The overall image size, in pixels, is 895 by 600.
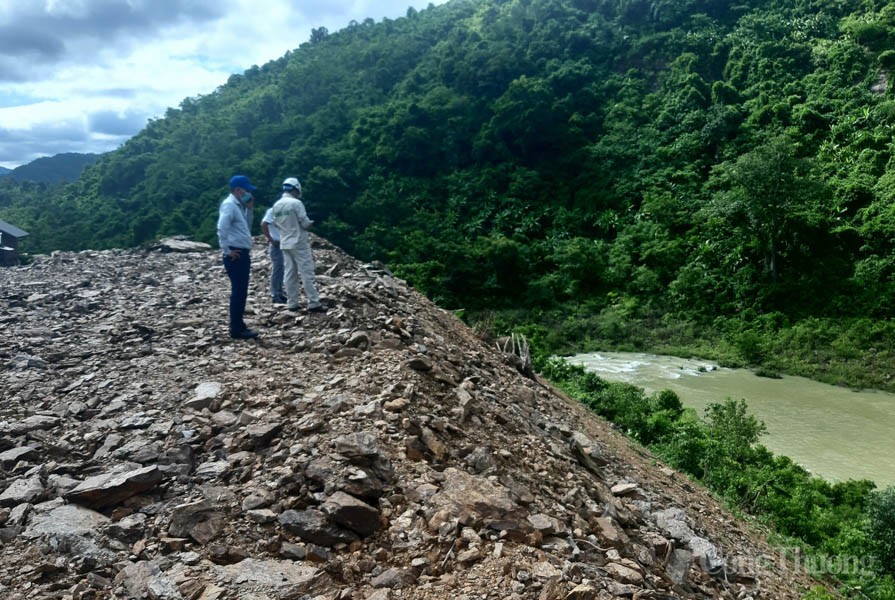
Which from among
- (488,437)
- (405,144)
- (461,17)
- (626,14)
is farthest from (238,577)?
(461,17)

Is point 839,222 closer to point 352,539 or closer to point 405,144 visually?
point 405,144

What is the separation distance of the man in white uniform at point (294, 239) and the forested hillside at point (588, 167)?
62.5ft

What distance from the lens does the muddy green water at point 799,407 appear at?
1393 centimetres

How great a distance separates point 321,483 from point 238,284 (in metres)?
3.30

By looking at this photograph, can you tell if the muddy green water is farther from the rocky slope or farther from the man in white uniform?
the man in white uniform

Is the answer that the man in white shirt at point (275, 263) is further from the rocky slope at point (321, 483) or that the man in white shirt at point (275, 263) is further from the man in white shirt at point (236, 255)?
the man in white shirt at point (236, 255)

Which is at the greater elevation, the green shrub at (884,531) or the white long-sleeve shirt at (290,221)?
the white long-sleeve shirt at (290,221)

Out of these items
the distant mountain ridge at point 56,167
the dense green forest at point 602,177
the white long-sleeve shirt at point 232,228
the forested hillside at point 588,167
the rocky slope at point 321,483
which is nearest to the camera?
the rocky slope at point 321,483

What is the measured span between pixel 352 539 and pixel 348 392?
4.98ft

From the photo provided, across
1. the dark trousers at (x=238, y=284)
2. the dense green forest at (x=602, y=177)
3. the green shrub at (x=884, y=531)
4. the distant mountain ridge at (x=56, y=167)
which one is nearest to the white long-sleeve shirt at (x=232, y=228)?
the dark trousers at (x=238, y=284)

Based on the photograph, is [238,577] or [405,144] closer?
[238,577]

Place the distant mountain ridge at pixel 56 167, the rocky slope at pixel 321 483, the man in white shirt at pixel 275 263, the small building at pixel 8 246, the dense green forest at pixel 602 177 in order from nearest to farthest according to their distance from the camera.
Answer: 1. the rocky slope at pixel 321 483
2. the man in white shirt at pixel 275 263
3. the small building at pixel 8 246
4. the dense green forest at pixel 602 177
5. the distant mountain ridge at pixel 56 167

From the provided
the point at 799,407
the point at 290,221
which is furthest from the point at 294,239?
the point at 799,407

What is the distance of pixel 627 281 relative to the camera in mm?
30109
